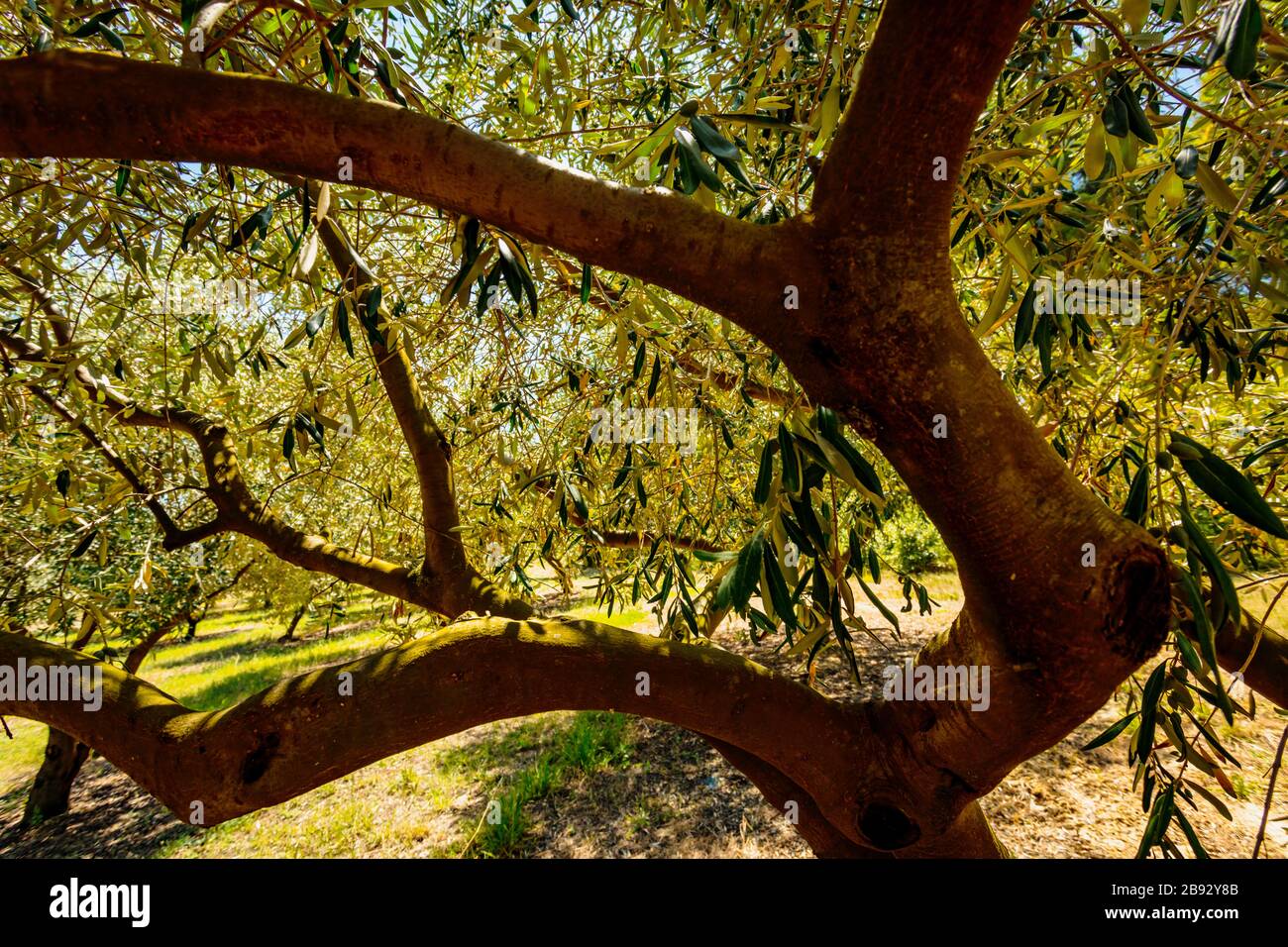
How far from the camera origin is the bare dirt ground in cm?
374

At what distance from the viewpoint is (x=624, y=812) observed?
14.9ft

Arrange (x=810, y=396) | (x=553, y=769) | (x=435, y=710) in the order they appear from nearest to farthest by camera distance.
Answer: (x=810, y=396) → (x=435, y=710) → (x=553, y=769)

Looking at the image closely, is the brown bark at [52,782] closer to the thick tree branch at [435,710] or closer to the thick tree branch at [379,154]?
the thick tree branch at [435,710]

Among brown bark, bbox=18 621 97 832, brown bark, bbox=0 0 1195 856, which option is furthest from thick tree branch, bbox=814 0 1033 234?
brown bark, bbox=18 621 97 832

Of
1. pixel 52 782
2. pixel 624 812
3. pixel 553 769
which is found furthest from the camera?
pixel 52 782

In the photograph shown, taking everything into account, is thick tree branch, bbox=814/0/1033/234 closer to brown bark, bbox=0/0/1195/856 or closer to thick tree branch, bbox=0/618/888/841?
Answer: brown bark, bbox=0/0/1195/856

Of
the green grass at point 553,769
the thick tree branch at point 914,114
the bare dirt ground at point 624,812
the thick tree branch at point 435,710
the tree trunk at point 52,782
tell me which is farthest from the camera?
the tree trunk at point 52,782

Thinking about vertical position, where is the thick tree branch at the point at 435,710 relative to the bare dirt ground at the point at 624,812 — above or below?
above

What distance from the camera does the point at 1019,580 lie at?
1070 millimetres

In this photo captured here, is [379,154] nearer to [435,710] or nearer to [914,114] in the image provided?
[914,114]

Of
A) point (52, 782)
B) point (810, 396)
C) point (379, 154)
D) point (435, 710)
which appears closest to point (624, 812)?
point (435, 710)

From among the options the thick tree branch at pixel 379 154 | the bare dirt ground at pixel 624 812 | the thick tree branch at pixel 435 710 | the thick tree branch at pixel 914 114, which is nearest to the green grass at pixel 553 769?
the bare dirt ground at pixel 624 812

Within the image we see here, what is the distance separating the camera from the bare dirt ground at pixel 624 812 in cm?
374
